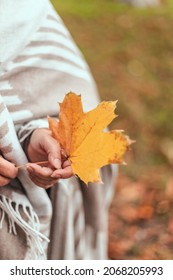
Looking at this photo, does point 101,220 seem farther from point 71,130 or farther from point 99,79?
point 99,79

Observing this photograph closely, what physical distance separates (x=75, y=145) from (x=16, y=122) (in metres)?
0.20

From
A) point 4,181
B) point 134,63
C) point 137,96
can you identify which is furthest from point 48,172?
point 134,63

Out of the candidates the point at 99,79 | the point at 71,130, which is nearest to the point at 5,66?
the point at 71,130

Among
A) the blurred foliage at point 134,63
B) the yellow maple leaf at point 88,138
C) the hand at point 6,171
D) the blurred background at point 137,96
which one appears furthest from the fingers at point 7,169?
the blurred foliage at point 134,63

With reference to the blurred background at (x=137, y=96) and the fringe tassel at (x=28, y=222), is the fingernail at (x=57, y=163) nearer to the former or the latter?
the fringe tassel at (x=28, y=222)

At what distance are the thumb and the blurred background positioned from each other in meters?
1.34

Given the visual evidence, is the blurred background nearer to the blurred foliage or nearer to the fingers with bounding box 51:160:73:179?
the blurred foliage

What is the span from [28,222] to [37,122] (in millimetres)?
216

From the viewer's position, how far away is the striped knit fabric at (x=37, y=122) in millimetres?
1389

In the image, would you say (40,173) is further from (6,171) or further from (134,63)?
(134,63)

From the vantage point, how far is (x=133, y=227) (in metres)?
2.71

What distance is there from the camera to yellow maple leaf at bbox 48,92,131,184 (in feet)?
4.06

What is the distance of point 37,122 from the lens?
4.67ft
